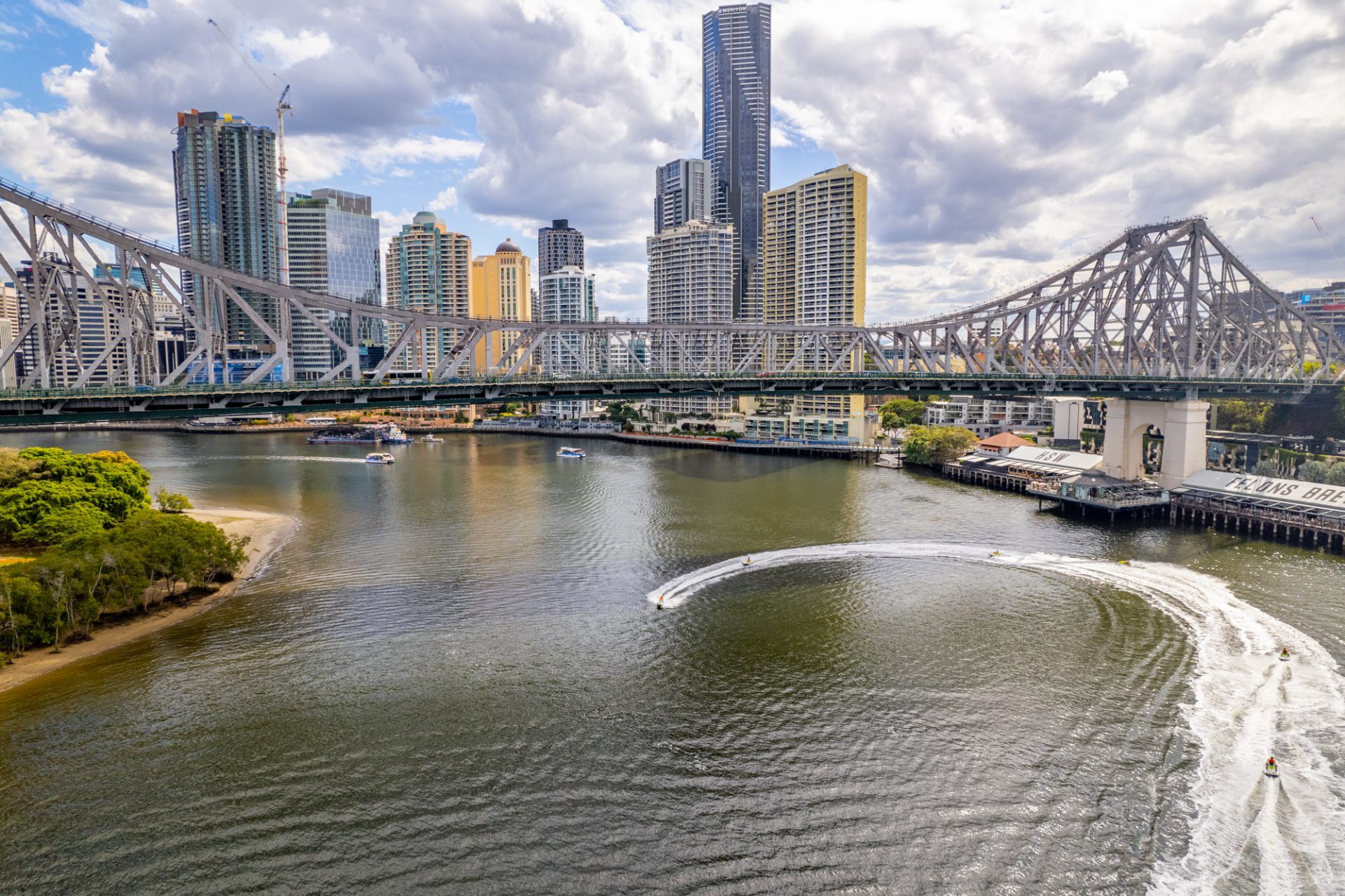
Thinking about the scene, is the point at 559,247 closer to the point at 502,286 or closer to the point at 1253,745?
the point at 502,286

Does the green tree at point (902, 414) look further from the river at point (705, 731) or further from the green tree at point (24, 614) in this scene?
the green tree at point (24, 614)

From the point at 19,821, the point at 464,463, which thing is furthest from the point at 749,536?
the point at 464,463

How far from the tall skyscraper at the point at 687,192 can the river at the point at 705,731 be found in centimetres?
9874

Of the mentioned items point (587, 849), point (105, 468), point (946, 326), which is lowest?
point (587, 849)

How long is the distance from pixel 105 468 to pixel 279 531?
631 cm

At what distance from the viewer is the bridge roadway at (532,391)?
19.2m

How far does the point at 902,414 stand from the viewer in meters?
66.1

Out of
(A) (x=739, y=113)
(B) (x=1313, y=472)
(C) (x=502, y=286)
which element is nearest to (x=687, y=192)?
(A) (x=739, y=113)

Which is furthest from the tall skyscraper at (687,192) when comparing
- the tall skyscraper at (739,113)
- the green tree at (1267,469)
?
the green tree at (1267,469)

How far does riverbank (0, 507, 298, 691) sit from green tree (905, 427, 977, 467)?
36996 millimetres

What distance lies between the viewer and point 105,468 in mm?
27781

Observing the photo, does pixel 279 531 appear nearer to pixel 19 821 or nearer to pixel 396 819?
pixel 19 821

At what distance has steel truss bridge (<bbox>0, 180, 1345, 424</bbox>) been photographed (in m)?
20.5

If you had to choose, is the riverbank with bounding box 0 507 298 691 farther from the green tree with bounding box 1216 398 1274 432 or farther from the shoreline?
the green tree with bounding box 1216 398 1274 432
